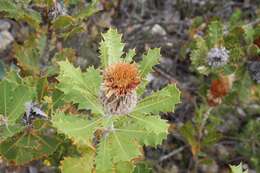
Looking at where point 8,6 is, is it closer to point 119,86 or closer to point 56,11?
point 56,11

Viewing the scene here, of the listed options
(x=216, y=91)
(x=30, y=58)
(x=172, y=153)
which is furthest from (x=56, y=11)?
(x=172, y=153)

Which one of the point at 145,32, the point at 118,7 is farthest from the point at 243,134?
the point at 118,7

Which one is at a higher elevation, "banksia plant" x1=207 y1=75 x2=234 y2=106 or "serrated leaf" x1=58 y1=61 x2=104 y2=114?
"banksia plant" x1=207 y1=75 x2=234 y2=106

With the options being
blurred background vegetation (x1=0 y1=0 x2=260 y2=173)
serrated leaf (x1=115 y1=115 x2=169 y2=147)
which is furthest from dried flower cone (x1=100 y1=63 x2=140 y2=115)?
blurred background vegetation (x1=0 y1=0 x2=260 y2=173)

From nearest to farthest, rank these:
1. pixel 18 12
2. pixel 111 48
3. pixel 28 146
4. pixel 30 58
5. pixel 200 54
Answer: pixel 111 48
pixel 28 146
pixel 18 12
pixel 30 58
pixel 200 54

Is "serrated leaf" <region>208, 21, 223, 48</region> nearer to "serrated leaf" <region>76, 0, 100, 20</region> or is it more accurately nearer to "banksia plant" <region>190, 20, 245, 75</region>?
"banksia plant" <region>190, 20, 245, 75</region>

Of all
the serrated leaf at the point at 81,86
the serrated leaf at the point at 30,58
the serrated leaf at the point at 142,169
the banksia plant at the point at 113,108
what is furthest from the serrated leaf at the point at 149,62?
the serrated leaf at the point at 30,58

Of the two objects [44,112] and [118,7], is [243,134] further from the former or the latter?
[44,112]
